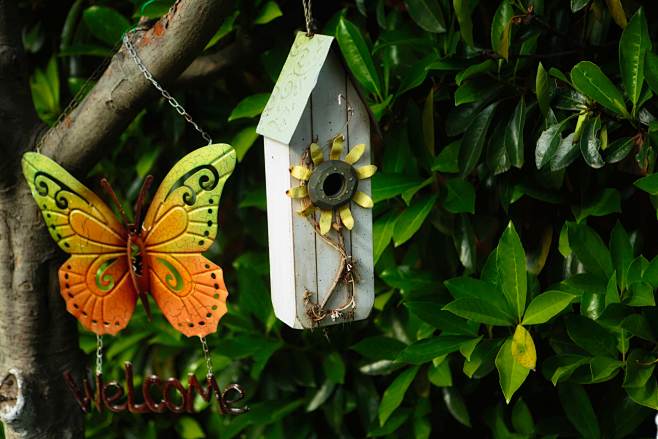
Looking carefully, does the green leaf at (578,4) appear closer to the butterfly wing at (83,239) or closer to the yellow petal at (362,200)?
the yellow petal at (362,200)

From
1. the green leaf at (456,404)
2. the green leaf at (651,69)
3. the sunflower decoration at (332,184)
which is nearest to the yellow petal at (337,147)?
the sunflower decoration at (332,184)

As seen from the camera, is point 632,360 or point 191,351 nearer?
point 632,360

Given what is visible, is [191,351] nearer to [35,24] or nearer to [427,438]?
[427,438]

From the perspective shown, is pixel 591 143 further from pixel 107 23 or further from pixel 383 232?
pixel 107 23

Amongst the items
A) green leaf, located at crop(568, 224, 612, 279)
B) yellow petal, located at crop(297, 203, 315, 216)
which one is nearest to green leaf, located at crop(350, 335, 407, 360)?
green leaf, located at crop(568, 224, 612, 279)

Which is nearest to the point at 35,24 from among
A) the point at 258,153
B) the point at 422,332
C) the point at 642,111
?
the point at 258,153

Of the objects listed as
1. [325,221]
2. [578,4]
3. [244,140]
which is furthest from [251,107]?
[578,4]
